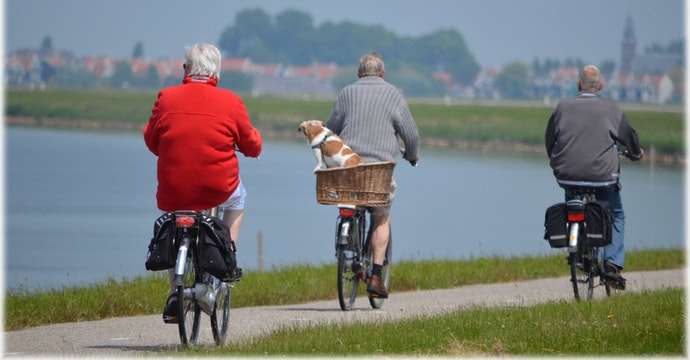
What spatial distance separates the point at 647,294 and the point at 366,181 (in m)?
2.09

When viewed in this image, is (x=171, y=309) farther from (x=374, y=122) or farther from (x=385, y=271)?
(x=385, y=271)

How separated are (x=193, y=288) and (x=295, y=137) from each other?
102 metres

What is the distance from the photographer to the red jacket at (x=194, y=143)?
727cm

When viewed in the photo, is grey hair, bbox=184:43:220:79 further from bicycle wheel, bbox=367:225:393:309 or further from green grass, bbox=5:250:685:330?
bicycle wheel, bbox=367:225:393:309

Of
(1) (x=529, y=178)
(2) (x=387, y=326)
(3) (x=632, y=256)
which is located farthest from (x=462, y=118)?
(2) (x=387, y=326)

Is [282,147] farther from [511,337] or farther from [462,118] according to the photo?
[511,337]

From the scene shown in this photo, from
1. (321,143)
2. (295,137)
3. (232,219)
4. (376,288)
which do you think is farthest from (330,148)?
(295,137)

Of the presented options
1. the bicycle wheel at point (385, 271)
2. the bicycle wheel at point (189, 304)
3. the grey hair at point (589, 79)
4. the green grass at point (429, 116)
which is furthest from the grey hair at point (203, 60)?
the green grass at point (429, 116)

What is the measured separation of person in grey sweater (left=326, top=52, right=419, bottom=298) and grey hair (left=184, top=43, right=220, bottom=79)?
8.09 feet

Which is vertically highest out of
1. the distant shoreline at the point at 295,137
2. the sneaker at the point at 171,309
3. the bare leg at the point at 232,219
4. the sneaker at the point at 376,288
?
the bare leg at the point at 232,219

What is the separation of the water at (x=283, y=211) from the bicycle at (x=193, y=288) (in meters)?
4.16

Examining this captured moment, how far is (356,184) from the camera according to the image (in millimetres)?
9695

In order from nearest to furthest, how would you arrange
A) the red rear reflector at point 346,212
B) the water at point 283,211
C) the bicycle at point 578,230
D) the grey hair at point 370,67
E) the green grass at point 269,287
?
the green grass at point 269,287, the red rear reflector at point 346,212, the bicycle at point 578,230, the grey hair at point 370,67, the water at point 283,211

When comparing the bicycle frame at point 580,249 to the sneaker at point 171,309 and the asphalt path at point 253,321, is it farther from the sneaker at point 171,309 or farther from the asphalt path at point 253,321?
the sneaker at point 171,309
